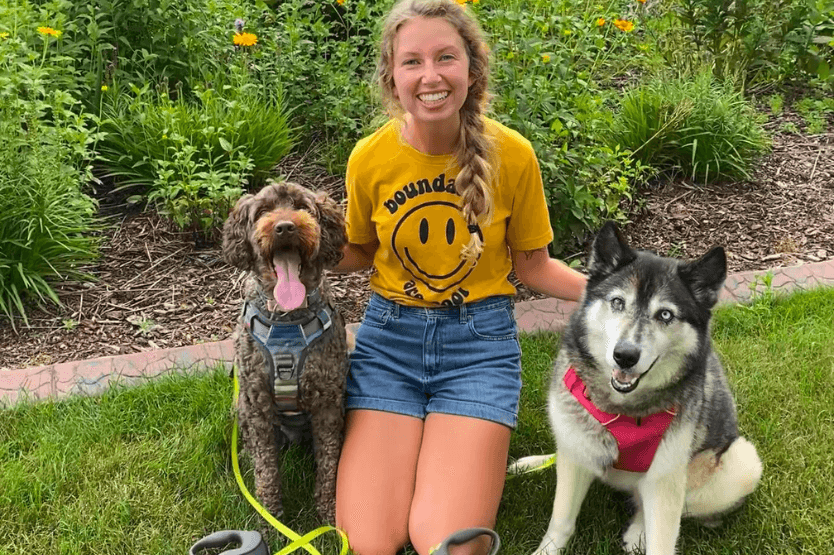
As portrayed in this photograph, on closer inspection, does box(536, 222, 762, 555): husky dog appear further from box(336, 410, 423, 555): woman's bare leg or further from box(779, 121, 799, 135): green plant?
box(779, 121, 799, 135): green plant

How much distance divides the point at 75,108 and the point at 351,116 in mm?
1858

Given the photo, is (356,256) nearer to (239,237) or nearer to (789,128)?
(239,237)

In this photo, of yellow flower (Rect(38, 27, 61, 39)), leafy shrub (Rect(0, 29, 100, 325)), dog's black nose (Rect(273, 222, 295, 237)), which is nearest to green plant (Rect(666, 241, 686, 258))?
dog's black nose (Rect(273, 222, 295, 237))

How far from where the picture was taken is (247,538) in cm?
271

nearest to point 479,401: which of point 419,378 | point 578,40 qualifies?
point 419,378

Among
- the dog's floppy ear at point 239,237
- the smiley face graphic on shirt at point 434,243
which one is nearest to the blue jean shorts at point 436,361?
the smiley face graphic on shirt at point 434,243

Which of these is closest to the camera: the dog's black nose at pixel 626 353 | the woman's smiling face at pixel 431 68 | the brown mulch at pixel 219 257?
the dog's black nose at pixel 626 353

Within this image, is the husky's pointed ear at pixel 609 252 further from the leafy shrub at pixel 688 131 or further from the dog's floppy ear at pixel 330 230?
the leafy shrub at pixel 688 131

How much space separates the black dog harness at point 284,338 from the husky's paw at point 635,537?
1.42 meters

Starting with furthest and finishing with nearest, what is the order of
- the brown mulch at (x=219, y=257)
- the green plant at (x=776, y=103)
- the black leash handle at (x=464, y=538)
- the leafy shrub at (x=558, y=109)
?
1. the green plant at (x=776, y=103)
2. the leafy shrub at (x=558, y=109)
3. the brown mulch at (x=219, y=257)
4. the black leash handle at (x=464, y=538)

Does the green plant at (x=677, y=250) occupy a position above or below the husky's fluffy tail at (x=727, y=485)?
above

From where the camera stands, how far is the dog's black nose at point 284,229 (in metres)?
2.63

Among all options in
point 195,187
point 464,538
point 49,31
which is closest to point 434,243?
point 464,538

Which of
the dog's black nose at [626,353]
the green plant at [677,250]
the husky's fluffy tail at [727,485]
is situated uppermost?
the dog's black nose at [626,353]
